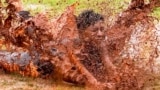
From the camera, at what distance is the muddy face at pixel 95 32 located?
281 inches

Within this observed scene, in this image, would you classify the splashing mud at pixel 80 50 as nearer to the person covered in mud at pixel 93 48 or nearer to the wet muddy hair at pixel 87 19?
the person covered in mud at pixel 93 48

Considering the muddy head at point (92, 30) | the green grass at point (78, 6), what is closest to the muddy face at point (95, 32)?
the muddy head at point (92, 30)

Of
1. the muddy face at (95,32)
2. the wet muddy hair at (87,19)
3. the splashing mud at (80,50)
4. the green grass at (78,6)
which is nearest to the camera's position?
the splashing mud at (80,50)

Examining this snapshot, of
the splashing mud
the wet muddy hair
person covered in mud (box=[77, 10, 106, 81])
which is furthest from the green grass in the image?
person covered in mud (box=[77, 10, 106, 81])

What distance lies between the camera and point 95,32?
725 cm

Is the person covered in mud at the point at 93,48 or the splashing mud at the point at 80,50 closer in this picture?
Result: the splashing mud at the point at 80,50

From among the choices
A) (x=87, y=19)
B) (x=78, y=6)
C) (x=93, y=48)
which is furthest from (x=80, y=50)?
(x=78, y=6)

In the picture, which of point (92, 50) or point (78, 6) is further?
point (78, 6)

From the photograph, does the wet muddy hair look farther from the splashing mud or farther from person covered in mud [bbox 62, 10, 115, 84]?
the splashing mud

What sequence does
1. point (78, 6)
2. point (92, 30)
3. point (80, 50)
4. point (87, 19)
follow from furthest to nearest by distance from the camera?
point (78, 6) < point (87, 19) < point (92, 30) < point (80, 50)

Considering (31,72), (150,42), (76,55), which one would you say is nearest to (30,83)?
(31,72)

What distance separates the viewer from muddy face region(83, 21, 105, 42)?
7.15 metres

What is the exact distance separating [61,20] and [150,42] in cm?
121

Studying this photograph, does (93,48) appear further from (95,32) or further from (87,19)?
(87,19)
